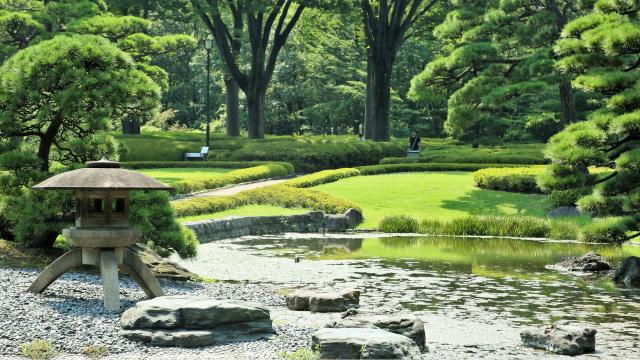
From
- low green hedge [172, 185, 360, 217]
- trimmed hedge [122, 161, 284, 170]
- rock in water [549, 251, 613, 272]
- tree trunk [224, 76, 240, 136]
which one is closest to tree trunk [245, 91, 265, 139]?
tree trunk [224, 76, 240, 136]

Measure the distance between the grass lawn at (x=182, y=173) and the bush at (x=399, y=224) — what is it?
10660 millimetres

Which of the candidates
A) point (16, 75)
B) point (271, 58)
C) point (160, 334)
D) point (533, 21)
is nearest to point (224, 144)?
point (271, 58)

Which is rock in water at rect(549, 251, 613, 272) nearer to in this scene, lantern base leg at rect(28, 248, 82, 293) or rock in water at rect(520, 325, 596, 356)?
rock in water at rect(520, 325, 596, 356)

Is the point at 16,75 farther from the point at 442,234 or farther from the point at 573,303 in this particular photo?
the point at 442,234

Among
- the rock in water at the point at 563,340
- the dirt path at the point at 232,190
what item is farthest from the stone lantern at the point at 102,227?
the dirt path at the point at 232,190

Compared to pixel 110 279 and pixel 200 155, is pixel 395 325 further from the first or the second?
pixel 200 155

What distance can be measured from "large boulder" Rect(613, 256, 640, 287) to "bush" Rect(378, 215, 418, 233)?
31.4 feet

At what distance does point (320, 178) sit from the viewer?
35000 mm

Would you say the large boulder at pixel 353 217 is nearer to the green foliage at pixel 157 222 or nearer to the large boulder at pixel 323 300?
the green foliage at pixel 157 222

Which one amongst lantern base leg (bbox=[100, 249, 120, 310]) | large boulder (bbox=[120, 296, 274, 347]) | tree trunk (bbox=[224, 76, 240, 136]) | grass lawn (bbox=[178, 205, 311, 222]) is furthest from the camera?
tree trunk (bbox=[224, 76, 240, 136])

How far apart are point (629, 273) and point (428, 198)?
14.2 m

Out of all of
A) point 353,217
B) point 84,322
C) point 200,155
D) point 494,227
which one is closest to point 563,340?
point 84,322

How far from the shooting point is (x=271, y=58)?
161 feet

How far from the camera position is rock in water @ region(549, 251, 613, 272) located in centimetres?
1909
